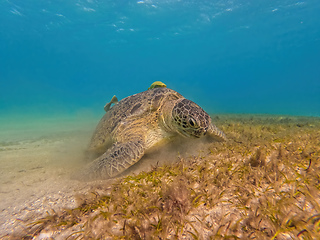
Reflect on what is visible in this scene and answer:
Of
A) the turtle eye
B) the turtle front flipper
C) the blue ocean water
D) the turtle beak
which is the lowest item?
the turtle front flipper

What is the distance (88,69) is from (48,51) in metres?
A: 28.3

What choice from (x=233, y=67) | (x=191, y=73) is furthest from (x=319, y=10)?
(x=191, y=73)

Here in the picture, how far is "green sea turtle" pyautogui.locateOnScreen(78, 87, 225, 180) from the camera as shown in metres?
2.31

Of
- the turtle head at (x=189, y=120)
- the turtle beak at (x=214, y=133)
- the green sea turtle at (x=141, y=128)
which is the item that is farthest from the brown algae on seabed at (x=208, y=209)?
the turtle beak at (x=214, y=133)

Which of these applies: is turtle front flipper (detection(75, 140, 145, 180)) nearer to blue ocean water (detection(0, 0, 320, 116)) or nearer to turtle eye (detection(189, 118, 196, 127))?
turtle eye (detection(189, 118, 196, 127))

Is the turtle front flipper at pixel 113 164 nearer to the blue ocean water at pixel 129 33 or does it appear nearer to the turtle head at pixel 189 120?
the turtle head at pixel 189 120

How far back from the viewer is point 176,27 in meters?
35.3

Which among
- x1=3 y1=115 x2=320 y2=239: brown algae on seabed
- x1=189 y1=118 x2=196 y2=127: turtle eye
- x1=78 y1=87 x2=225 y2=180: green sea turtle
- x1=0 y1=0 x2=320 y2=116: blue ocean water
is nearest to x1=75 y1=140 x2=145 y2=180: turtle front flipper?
x1=78 y1=87 x2=225 y2=180: green sea turtle

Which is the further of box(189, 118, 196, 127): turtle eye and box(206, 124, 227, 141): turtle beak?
box(206, 124, 227, 141): turtle beak

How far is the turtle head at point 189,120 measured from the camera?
2584 mm

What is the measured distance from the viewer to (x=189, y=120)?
2.61 m

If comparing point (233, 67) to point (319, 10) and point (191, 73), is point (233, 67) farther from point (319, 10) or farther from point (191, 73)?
point (319, 10)

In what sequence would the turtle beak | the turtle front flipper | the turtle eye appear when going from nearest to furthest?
the turtle front flipper
the turtle eye
the turtle beak

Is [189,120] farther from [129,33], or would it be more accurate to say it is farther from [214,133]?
[129,33]
